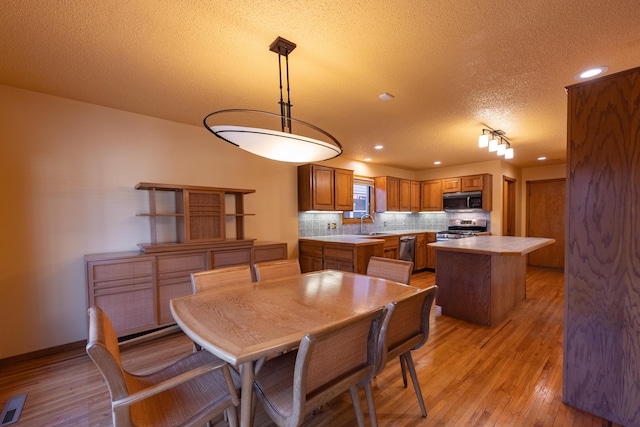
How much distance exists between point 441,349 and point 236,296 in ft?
6.61

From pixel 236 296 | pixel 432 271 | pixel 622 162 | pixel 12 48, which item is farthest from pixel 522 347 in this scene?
pixel 12 48

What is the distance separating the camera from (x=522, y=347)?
8.40 feet

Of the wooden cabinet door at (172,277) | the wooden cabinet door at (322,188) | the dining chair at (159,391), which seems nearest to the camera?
the dining chair at (159,391)

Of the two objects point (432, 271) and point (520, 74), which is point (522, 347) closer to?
point (520, 74)

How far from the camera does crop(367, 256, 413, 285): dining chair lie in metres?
2.21

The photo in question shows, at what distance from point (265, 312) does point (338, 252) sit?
2557 mm

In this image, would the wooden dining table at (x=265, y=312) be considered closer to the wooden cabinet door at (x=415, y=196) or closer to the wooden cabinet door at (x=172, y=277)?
the wooden cabinet door at (x=172, y=277)

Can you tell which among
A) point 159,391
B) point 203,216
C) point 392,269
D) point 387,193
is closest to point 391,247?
point 387,193

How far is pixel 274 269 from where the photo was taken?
246 centimetres

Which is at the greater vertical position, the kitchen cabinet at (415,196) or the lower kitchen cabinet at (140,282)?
the kitchen cabinet at (415,196)

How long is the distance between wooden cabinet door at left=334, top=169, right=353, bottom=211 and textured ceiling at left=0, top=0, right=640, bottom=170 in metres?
1.84

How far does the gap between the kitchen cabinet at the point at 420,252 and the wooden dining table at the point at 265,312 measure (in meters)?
3.86

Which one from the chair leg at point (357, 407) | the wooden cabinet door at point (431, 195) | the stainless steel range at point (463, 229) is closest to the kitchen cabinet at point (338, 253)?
the stainless steel range at point (463, 229)

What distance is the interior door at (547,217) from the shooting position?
5945mm
